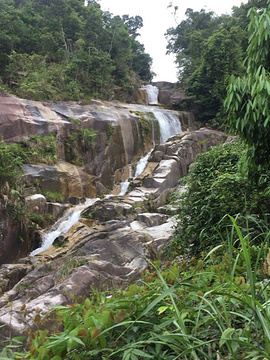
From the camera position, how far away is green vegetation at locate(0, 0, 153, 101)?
1836 centimetres

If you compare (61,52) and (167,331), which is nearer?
(167,331)

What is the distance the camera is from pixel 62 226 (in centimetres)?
1081

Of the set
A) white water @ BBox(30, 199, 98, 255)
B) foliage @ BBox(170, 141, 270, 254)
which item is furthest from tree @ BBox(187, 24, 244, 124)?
foliage @ BBox(170, 141, 270, 254)

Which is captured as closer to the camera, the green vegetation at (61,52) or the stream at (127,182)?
the stream at (127,182)

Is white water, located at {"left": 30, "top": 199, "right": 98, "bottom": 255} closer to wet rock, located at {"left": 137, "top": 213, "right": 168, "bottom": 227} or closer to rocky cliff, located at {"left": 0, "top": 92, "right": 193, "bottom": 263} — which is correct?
rocky cliff, located at {"left": 0, "top": 92, "right": 193, "bottom": 263}

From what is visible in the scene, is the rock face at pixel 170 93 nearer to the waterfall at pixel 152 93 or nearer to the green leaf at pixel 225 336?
the waterfall at pixel 152 93

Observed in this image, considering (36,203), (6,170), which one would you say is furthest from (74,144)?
(6,170)

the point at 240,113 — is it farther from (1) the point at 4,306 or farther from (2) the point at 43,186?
(2) the point at 43,186

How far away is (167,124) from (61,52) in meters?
9.07

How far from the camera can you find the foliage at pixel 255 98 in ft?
9.17

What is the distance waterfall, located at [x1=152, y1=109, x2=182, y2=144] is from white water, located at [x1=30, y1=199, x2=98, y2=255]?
9.28 meters

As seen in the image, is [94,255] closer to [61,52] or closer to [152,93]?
[61,52]

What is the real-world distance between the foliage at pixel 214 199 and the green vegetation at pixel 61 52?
42.9 feet

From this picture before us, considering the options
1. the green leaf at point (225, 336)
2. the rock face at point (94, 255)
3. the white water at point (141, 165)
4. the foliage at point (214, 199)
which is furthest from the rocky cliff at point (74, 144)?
the green leaf at point (225, 336)
